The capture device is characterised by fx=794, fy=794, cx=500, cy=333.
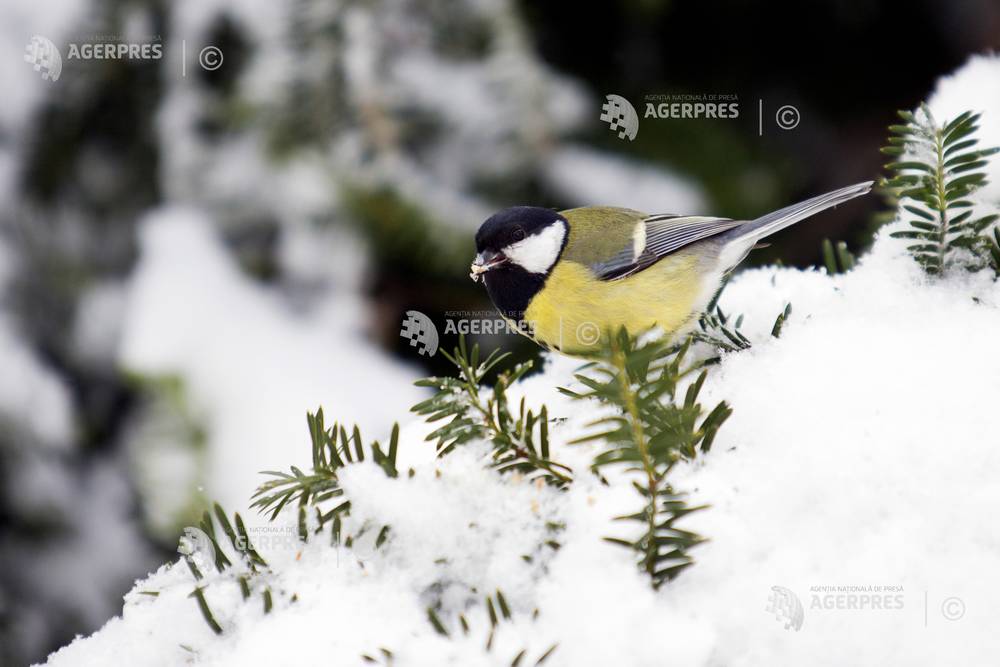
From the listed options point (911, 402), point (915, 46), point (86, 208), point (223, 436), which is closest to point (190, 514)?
point (223, 436)

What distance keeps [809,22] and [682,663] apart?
1.95 metres

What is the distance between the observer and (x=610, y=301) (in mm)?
1443

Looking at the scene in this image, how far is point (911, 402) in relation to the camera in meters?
0.66

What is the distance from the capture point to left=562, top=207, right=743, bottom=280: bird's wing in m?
1.50

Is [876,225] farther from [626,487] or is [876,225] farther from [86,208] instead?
[86,208]

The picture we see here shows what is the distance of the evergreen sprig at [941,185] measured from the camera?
777mm

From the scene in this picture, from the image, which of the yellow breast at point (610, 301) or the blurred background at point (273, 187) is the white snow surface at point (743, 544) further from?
the blurred background at point (273, 187)

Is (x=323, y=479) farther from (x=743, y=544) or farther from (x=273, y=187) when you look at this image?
(x=273, y=187)

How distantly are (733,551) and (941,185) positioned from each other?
1.56 feet

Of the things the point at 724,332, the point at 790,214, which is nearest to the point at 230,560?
the point at 724,332

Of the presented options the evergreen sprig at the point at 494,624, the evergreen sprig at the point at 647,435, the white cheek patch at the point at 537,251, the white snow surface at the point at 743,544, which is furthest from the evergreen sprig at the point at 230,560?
the white cheek patch at the point at 537,251

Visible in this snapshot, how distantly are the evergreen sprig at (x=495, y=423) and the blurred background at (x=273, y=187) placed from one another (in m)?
0.95

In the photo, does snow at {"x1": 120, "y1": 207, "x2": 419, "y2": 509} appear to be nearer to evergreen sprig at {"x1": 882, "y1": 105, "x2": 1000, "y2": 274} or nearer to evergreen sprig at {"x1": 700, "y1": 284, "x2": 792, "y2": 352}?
evergreen sprig at {"x1": 700, "y1": 284, "x2": 792, "y2": 352}

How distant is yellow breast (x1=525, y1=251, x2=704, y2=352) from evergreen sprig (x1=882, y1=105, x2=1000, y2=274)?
515mm
